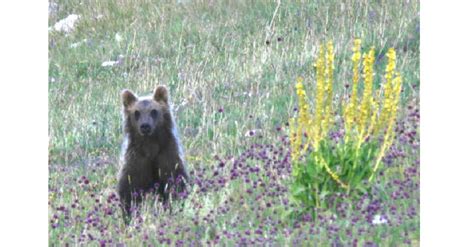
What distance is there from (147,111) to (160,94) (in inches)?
6.8

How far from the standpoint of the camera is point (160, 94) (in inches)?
356

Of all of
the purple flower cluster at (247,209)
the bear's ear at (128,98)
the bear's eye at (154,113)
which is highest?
the bear's ear at (128,98)

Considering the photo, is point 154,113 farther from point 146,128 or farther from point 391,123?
point 391,123

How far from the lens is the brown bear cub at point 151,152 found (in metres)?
9.02

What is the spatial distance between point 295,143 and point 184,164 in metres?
1.01

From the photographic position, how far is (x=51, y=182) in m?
9.28

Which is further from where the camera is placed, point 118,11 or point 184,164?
point 118,11

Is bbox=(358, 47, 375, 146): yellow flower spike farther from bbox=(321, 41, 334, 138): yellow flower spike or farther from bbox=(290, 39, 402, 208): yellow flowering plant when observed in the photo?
bbox=(321, 41, 334, 138): yellow flower spike

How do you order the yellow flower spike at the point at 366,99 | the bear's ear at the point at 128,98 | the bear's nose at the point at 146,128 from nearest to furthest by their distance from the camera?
the yellow flower spike at the point at 366,99 < the bear's nose at the point at 146,128 < the bear's ear at the point at 128,98

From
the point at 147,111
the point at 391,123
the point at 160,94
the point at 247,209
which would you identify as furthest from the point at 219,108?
the point at 391,123

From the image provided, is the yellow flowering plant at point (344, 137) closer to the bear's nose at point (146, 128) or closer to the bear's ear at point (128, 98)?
the bear's nose at point (146, 128)

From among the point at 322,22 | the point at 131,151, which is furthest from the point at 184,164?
the point at 322,22

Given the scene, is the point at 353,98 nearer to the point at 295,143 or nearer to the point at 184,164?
the point at 295,143

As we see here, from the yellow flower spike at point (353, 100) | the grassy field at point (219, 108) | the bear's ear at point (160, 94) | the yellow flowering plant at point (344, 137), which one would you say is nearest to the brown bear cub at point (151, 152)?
the bear's ear at point (160, 94)
